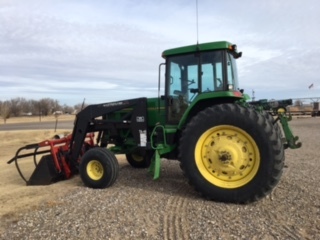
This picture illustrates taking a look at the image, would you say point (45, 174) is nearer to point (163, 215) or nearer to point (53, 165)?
point (53, 165)

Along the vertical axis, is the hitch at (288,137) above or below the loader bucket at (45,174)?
above

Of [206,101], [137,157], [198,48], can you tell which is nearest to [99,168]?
[137,157]

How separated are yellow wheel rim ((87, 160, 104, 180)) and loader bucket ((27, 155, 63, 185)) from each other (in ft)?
4.02

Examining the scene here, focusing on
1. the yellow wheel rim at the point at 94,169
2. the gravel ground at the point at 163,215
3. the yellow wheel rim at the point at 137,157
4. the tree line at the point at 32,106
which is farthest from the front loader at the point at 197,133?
the tree line at the point at 32,106

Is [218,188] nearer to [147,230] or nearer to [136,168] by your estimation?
[147,230]

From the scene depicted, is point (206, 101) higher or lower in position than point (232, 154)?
higher

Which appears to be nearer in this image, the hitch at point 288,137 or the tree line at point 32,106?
the hitch at point 288,137

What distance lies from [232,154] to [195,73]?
5.92ft

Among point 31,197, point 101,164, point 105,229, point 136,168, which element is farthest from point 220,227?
point 136,168

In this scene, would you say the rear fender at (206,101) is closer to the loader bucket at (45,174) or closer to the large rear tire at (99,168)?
the large rear tire at (99,168)

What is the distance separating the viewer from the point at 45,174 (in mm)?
8109

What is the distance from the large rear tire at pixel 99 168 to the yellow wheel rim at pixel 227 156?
1.92m

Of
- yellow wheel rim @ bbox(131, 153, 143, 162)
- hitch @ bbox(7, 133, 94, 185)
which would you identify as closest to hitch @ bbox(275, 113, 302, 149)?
yellow wheel rim @ bbox(131, 153, 143, 162)

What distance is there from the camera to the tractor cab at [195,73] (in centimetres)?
663
